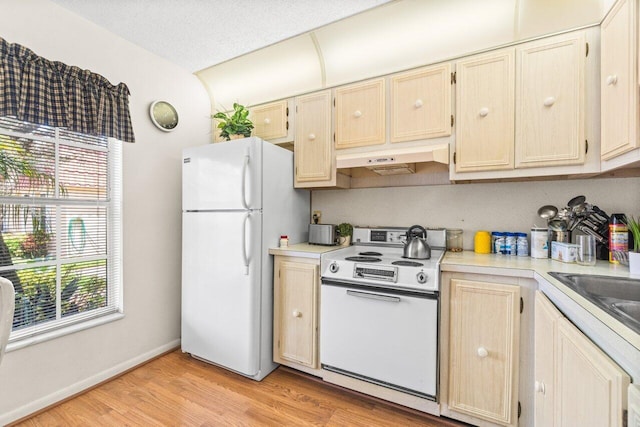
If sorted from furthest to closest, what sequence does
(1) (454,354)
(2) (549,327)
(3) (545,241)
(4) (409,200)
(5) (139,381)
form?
(4) (409,200), (5) (139,381), (3) (545,241), (1) (454,354), (2) (549,327)

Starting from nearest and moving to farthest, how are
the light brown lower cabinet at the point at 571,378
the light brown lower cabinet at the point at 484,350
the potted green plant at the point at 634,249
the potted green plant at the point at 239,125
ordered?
the light brown lower cabinet at the point at 571,378 → the potted green plant at the point at 634,249 → the light brown lower cabinet at the point at 484,350 → the potted green plant at the point at 239,125

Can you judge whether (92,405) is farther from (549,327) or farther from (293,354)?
(549,327)

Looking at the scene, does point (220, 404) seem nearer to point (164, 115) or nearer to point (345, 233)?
A: point (345, 233)

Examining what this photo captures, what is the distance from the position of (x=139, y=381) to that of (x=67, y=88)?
206cm

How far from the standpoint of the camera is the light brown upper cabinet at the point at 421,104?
191 cm

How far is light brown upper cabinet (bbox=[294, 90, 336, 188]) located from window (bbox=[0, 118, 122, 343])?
1394 mm

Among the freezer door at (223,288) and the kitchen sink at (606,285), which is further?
the freezer door at (223,288)

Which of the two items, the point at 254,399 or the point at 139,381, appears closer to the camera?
the point at 254,399

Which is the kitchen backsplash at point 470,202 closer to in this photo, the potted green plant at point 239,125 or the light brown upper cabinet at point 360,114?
the light brown upper cabinet at point 360,114

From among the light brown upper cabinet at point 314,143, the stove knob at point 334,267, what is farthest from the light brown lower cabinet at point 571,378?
the light brown upper cabinet at point 314,143

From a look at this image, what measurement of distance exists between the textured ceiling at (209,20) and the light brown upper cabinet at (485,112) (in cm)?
78

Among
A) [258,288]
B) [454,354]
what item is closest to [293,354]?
[258,288]

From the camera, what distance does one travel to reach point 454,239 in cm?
219

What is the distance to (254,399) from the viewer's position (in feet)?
6.17
